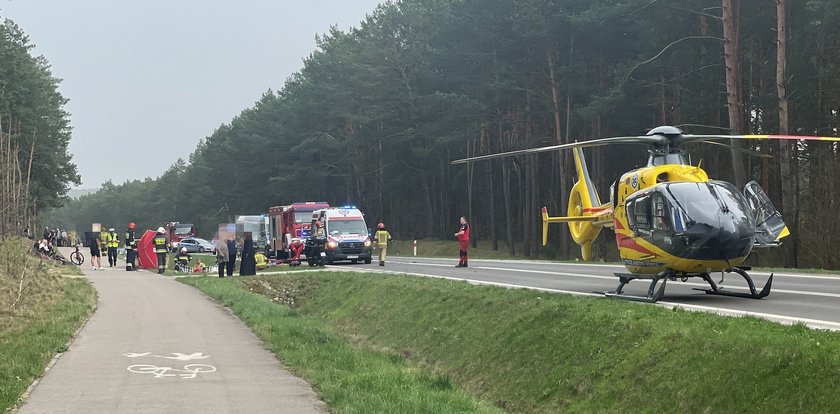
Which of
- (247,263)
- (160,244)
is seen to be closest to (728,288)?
(247,263)

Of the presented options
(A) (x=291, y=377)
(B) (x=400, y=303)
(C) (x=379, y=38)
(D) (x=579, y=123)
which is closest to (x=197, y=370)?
(A) (x=291, y=377)

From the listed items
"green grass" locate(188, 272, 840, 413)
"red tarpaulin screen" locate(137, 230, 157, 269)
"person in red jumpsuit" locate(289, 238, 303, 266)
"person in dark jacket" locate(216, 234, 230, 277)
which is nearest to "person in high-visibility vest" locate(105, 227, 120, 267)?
"red tarpaulin screen" locate(137, 230, 157, 269)

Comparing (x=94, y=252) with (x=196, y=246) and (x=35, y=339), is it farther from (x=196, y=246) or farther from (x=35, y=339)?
(x=196, y=246)

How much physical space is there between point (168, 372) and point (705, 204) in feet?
27.2

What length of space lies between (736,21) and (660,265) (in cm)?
2704

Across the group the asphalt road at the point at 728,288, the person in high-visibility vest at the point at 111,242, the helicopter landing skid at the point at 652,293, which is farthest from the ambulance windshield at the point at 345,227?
the helicopter landing skid at the point at 652,293

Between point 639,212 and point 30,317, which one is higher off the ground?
point 639,212

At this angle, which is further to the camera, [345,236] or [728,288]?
[345,236]

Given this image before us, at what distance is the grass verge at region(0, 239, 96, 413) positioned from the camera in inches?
448

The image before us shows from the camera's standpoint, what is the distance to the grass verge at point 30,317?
11.4 m

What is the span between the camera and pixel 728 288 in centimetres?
1880

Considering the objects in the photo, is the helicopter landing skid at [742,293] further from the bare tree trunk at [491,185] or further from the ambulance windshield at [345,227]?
the bare tree trunk at [491,185]

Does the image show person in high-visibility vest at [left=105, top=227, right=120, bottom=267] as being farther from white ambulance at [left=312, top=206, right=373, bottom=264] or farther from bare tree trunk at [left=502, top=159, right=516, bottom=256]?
bare tree trunk at [left=502, top=159, right=516, bottom=256]

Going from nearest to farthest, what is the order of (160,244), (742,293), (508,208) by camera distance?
(742,293) → (160,244) → (508,208)
